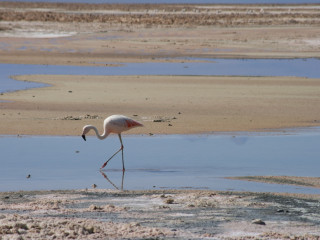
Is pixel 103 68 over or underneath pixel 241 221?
over

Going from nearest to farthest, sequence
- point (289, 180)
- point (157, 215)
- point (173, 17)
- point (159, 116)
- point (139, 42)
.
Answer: point (157, 215) → point (289, 180) → point (159, 116) → point (139, 42) → point (173, 17)

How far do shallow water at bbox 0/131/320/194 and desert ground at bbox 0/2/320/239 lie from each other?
61 centimetres

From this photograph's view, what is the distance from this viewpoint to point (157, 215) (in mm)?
8953

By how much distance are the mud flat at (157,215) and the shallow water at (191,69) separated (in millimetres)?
16143

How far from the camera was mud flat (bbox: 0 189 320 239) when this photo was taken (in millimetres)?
8094

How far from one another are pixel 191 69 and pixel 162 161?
17632 mm

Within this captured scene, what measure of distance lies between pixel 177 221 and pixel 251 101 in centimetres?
1271

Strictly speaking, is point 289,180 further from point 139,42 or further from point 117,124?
point 139,42

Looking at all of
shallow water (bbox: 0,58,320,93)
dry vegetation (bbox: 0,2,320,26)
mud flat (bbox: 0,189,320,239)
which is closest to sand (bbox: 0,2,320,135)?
shallow water (bbox: 0,58,320,93)

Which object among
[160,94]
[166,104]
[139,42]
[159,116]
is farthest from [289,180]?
[139,42]

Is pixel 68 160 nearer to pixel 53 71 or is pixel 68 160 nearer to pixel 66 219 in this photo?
pixel 66 219

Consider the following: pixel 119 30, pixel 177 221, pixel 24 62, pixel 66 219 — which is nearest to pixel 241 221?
pixel 177 221

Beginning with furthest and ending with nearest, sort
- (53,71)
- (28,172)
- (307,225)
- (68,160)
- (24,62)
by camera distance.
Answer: (24,62), (53,71), (68,160), (28,172), (307,225)

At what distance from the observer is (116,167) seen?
41.4 ft
